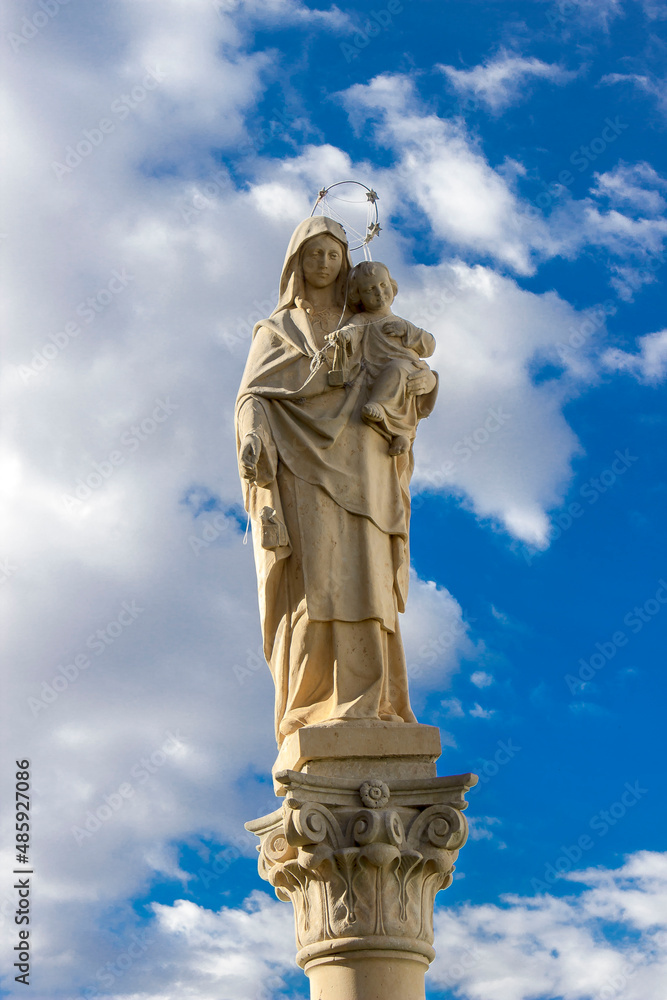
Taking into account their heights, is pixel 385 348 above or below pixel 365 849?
above

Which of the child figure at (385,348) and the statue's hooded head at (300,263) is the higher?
the statue's hooded head at (300,263)

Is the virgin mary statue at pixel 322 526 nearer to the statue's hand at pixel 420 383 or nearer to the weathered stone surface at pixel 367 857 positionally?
the statue's hand at pixel 420 383

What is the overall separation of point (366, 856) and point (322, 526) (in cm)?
334

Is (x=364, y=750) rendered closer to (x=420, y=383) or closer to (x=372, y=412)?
(x=372, y=412)

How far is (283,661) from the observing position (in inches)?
492

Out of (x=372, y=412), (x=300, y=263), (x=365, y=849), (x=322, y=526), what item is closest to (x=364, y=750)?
(x=365, y=849)

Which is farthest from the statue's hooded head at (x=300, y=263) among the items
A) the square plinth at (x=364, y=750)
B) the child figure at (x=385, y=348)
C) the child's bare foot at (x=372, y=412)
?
the square plinth at (x=364, y=750)

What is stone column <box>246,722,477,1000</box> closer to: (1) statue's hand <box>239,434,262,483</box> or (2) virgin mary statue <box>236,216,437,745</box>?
(2) virgin mary statue <box>236,216,437,745</box>

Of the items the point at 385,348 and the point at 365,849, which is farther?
the point at 385,348

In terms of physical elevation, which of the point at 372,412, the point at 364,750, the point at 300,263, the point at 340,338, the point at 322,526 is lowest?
the point at 364,750

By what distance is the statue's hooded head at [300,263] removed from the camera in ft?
46.1

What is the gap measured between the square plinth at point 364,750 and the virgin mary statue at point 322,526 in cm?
23

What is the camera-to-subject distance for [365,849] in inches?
439

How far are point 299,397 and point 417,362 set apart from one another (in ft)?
4.76
